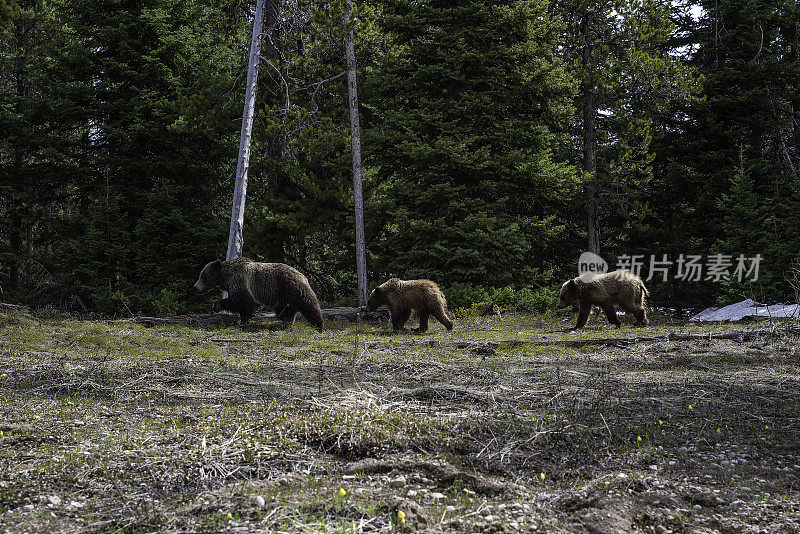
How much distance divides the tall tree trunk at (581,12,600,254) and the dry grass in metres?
12.3

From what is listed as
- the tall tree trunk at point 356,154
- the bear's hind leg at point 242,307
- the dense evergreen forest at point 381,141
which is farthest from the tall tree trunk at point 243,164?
the tall tree trunk at point 356,154

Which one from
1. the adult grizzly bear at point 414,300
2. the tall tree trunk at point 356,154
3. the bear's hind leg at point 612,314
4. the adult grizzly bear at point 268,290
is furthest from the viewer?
the tall tree trunk at point 356,154

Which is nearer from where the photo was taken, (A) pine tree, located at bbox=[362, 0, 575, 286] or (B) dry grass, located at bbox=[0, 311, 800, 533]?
(B) dry grass, located at bbox=[0, 311, 800, 533]

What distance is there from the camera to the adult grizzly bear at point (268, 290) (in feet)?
41.8

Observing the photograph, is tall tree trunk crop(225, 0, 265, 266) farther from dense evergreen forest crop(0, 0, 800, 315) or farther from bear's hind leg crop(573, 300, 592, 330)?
bear's hind leg crop(573, 300, 592, 330)

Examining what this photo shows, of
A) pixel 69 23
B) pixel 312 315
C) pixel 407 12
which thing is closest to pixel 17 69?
pixel 69 23

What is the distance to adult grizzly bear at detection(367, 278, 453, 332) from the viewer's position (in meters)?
12.2

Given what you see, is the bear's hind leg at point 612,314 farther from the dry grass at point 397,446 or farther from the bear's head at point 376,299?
the dry grass at point 397,446

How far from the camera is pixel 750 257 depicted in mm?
16891

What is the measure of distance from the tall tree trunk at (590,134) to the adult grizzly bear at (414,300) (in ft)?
30.3

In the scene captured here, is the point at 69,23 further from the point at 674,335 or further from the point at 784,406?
the point at 784,406

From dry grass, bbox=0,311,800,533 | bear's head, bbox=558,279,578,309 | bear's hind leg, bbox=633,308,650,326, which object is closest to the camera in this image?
dry grass, bbox=0,311,800,533

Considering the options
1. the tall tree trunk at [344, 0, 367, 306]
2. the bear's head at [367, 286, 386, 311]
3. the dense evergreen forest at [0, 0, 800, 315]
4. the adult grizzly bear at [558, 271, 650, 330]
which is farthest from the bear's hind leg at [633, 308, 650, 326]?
the tall tree trunk at [344, 0, 367, 306]

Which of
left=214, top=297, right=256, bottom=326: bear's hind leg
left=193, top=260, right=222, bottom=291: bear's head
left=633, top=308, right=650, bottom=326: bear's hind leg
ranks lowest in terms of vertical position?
left=633, top=308, right=650, bottom=326: bear's hind leg
